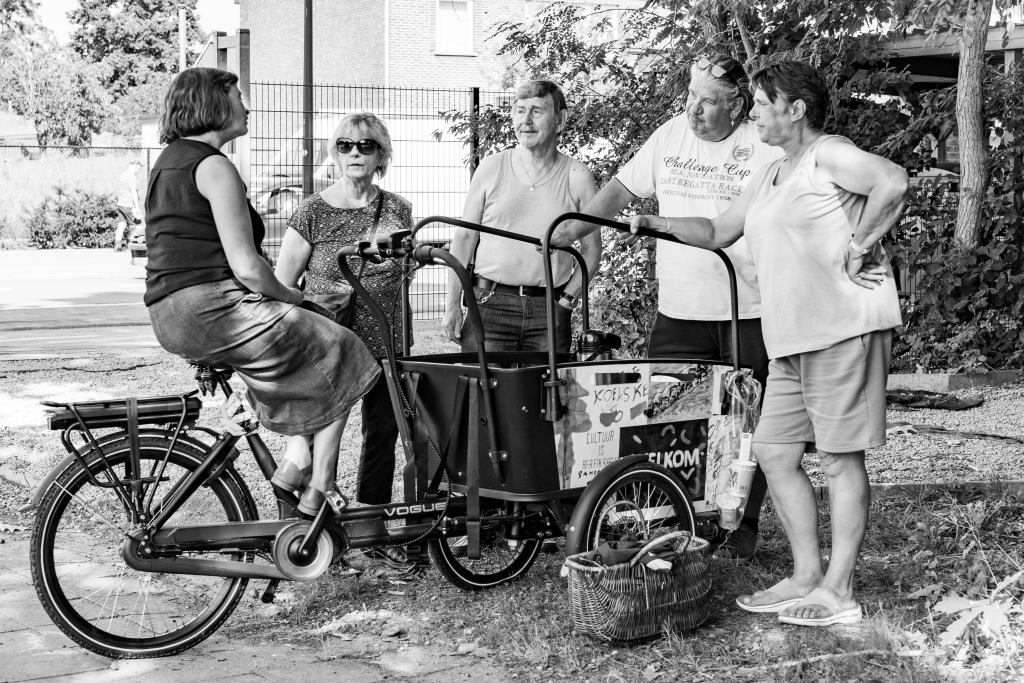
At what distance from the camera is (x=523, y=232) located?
5414 millimetres

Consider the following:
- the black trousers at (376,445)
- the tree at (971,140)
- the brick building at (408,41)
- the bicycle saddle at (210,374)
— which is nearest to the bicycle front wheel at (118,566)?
the bicycle saddle at (210,374)

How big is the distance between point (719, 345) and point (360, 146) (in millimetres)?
1609

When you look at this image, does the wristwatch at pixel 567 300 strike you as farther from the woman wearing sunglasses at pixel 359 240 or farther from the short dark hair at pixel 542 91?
the short dark hair at pixel 542 91

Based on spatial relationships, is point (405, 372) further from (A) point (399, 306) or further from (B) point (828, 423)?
(B) point (828, 423)

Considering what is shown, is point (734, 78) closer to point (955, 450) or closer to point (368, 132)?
point (368, 132)

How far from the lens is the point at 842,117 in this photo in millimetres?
10289

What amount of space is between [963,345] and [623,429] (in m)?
6.65

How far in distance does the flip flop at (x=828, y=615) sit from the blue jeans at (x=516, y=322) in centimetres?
162

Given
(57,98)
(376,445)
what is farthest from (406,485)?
(57,98)

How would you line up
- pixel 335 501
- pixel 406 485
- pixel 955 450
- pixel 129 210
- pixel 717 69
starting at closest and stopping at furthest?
pixel 335 501
pixel 406 485
pixel 717 69
pixel 955 450
pixel 129 210

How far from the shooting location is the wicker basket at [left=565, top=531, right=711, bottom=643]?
3908 millimetres

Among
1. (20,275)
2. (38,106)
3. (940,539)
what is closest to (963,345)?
(940,539)

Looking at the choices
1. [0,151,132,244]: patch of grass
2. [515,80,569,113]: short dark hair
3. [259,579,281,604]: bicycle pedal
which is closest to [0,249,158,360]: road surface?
[0,151,132,244]: patch of grass

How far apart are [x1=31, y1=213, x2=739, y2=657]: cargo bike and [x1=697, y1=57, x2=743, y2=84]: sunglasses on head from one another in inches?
29.8
